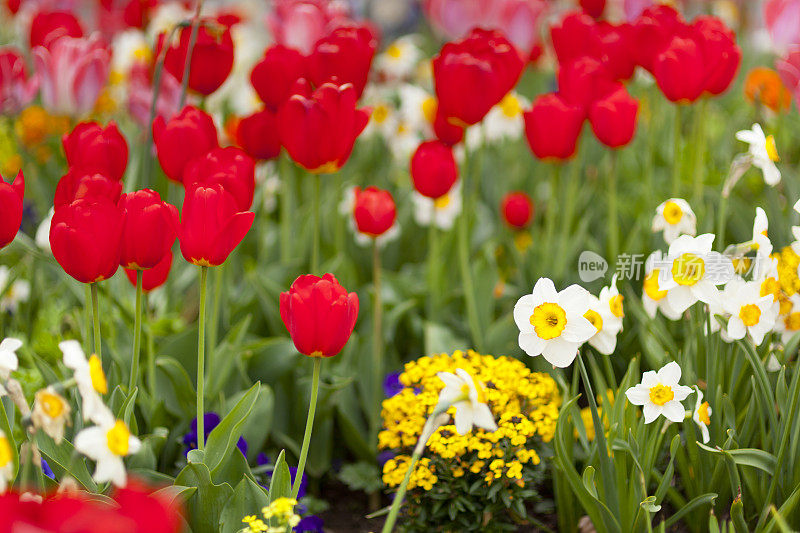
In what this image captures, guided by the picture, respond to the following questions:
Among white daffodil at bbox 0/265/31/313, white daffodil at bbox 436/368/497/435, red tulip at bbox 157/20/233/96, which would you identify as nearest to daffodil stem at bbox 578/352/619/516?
white daffodil at bbox 436/368/497/435

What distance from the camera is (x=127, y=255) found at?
4.45 feet

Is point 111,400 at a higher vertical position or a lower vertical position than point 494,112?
lower

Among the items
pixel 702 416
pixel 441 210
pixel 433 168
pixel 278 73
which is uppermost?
pixel 278 73

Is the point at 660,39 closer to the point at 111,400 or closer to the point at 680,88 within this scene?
the point at 680,88

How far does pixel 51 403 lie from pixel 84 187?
50 cm

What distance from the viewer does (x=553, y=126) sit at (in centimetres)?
204

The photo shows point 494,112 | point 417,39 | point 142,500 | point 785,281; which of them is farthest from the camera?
point 417,39

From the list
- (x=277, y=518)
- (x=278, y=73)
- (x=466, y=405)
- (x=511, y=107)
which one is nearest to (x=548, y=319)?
(x=466, y=405)

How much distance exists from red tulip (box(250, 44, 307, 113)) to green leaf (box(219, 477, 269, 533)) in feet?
2.92

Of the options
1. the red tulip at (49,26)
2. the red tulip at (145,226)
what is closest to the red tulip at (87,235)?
the red tulip at (145,226)

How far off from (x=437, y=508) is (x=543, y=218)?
5.90 feet

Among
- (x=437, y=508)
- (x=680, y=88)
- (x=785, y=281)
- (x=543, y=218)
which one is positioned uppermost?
(x=680, y=88)

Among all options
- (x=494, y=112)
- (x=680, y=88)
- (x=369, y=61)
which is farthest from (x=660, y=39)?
(x=494, y=112)

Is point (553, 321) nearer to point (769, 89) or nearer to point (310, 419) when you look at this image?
point (310, 419)
